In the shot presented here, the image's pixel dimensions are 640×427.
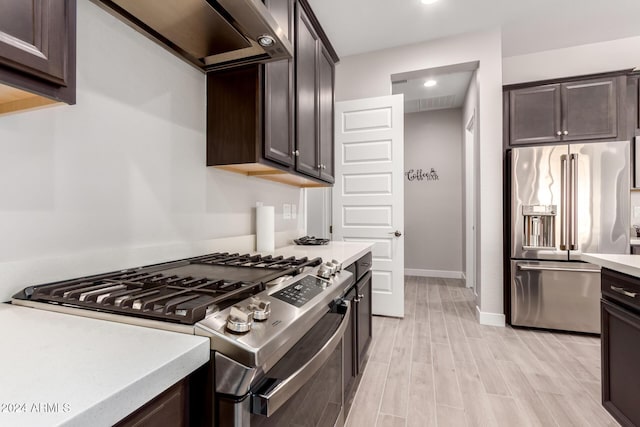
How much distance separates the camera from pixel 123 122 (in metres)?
1.17

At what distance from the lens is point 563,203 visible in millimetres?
2758

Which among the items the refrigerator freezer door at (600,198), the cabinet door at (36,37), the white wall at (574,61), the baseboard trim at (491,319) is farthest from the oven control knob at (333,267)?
the white wall at (574,61)

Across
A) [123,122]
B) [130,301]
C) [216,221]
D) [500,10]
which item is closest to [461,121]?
[500,10]

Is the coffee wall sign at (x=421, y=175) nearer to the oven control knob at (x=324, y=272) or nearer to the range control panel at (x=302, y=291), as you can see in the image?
the oven control knob at (x=324, y=272)

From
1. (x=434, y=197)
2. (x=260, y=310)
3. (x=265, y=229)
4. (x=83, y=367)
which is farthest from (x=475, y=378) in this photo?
(x=434, y=197)

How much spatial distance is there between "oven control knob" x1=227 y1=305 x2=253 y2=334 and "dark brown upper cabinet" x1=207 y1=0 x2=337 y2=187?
3.20 feet

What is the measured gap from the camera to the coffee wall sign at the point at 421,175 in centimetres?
545

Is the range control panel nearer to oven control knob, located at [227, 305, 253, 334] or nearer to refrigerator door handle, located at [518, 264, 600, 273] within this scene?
oven control knob, located at [227, 305, 253, 334]

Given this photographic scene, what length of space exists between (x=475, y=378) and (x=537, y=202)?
1704 mm

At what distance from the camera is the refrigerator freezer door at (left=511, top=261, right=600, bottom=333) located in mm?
2713

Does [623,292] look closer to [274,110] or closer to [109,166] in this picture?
[274,110]

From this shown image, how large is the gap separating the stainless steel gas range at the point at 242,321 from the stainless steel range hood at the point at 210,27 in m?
0.88

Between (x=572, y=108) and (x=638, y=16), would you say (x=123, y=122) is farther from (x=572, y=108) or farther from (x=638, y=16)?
(x=638, y=16)

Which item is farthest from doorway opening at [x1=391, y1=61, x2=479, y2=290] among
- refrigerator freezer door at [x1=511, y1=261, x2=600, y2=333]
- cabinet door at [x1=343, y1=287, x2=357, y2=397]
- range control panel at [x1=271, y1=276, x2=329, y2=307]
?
range control panel at [x1=271, y1=276, x2=329, y2=307]
